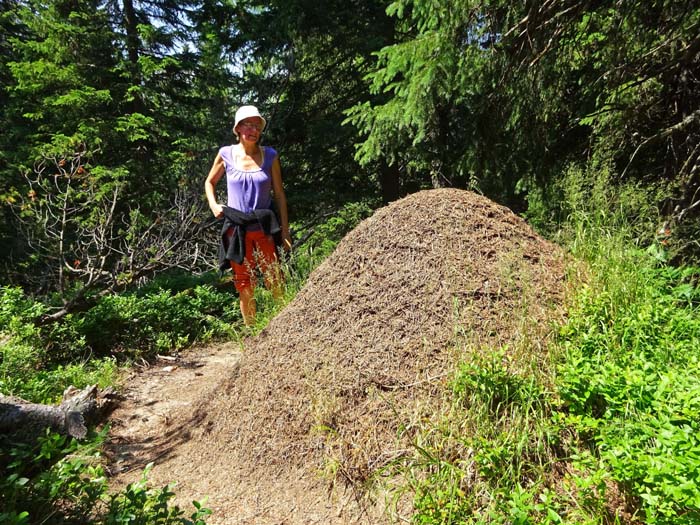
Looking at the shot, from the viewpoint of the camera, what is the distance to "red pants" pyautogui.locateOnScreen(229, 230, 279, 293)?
4.00m

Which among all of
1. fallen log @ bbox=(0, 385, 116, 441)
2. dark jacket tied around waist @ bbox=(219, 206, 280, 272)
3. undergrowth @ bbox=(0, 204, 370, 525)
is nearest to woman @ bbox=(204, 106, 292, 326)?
dark jacket tied around waist @ bbox=(219, 206, 280, 272)

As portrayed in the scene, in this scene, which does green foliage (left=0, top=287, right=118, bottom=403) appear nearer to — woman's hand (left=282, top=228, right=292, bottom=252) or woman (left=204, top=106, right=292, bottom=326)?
woman (left=204, top=106, right=292, bottom=326)

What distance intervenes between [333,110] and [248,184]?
543 cm

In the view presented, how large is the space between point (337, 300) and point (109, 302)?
3260mm

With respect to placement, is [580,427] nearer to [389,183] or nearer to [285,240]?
[285,240]

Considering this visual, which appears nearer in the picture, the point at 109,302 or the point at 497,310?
the point at 497,310

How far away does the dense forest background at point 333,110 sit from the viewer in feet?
14.0

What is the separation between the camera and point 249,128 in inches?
152

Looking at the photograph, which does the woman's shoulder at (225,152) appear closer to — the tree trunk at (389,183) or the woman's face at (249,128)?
the woman's face at (249,128)

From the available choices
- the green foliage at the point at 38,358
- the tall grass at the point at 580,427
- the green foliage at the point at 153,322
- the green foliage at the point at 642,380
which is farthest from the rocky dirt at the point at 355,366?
the green foliage at the point at 153,322

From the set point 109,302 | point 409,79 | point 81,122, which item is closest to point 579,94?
point 409,79

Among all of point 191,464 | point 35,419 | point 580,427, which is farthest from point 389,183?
point 35,419

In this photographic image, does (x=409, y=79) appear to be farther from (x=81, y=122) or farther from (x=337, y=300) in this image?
(x=81, y=122)

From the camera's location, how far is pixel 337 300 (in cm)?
314
